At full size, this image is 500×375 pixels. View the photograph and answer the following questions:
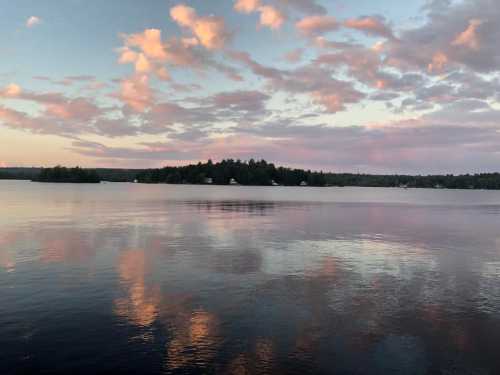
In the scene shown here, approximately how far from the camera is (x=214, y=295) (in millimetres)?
20859

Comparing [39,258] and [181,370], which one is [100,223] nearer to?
[39,258]

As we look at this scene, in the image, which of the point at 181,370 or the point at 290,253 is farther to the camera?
the point at 290,253

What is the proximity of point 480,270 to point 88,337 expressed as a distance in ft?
80.3

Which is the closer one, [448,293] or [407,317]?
[407,317]

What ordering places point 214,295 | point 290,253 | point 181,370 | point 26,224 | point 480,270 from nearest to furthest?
point 181,370
point 214,295
point 480,270
point 290,253
point 26,224

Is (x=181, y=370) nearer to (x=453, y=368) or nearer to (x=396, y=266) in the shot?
(x=453, y=368)

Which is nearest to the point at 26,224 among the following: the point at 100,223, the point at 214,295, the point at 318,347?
the point at 100,223

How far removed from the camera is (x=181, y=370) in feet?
41.9

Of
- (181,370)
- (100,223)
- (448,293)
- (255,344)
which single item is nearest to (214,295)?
(255,344)

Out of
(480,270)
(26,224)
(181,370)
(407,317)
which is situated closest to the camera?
(181,370)

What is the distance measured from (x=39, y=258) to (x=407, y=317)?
24.0 m

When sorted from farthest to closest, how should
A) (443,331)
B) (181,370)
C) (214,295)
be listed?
(214,295) < (443,331) < (181,370)

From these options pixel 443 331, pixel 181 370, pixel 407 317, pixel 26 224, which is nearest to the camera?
pixel 181 370

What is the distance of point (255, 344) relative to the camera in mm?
14789
